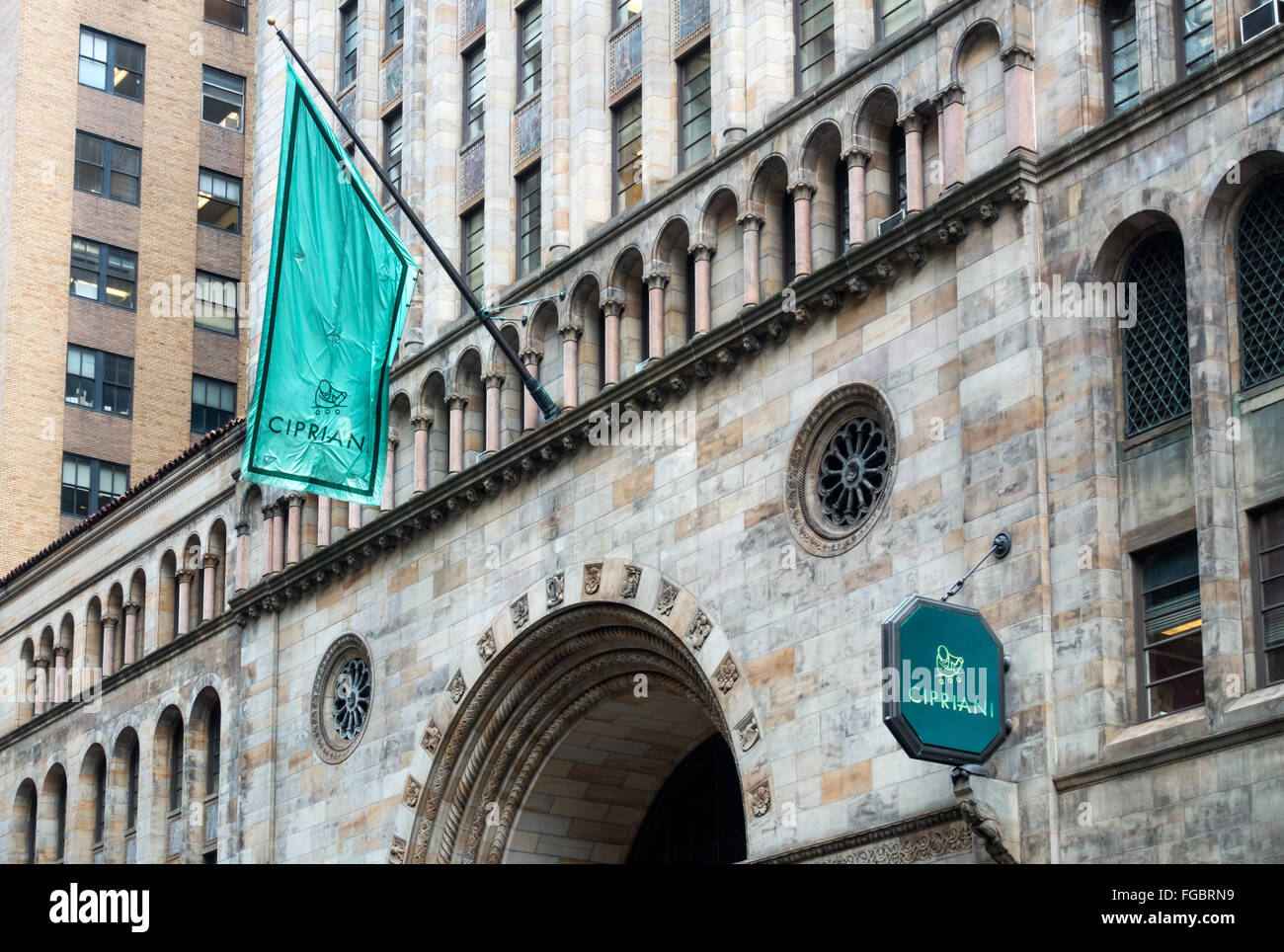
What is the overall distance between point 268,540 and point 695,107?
1277cm

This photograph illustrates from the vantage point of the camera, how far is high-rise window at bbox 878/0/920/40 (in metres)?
32.2

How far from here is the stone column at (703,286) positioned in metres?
33.8

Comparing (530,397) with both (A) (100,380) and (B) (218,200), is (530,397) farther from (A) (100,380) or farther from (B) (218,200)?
(B) (218,200)

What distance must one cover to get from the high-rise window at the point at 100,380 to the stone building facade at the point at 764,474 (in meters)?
18.7

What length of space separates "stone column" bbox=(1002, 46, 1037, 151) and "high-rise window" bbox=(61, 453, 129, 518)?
1609 inches

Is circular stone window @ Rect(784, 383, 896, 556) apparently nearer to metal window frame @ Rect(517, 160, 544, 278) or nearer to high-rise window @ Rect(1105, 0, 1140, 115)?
high-rise window @ Rect(1105, 0, 1140, 115)

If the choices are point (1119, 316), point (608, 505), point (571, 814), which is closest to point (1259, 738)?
point (1119, 316)

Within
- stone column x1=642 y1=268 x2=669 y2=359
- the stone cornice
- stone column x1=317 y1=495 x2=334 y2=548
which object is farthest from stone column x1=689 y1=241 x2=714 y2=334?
stone column x1=317 y1=495 x2=334 y2=548

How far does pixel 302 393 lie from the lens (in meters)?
35.2

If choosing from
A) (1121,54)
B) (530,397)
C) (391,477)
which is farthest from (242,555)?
(1121,54)

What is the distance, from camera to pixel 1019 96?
95.1 feet

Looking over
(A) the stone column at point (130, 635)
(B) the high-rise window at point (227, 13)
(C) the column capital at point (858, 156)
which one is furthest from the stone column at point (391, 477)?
(B) the high-rise window at point (227, 13)

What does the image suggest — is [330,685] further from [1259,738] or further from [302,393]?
[1259,738]
